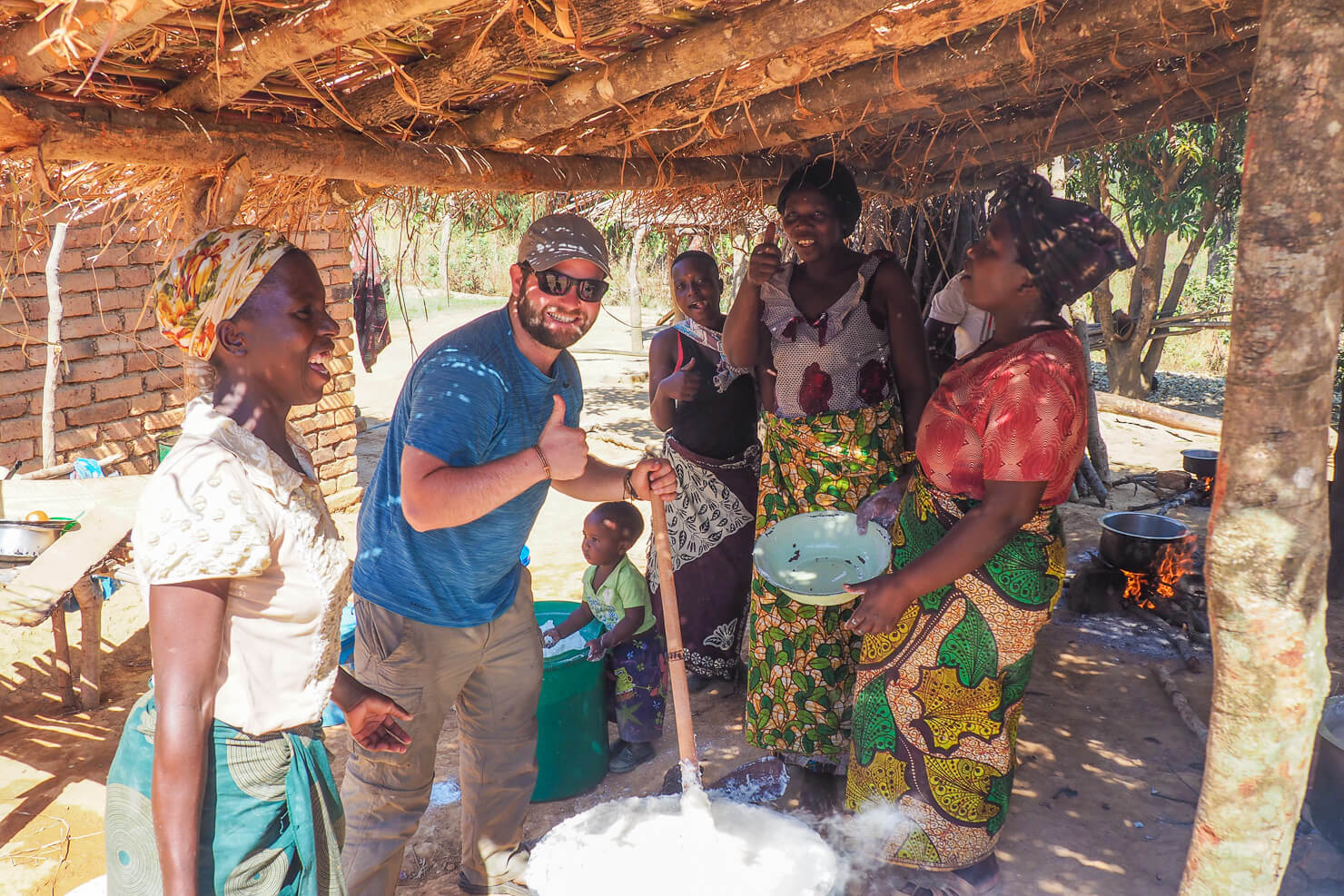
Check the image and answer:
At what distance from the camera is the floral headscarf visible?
165 centimetres

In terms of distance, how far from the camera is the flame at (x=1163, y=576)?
457cm

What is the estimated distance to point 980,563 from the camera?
2256mm

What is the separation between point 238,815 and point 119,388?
16.0 ft

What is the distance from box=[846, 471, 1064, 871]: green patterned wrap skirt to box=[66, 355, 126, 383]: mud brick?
194 inches

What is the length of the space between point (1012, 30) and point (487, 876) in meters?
2.79

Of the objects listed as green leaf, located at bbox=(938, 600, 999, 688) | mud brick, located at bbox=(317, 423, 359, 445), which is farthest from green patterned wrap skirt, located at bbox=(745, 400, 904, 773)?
mud brick, located at bbox=(317, 423, 359, 445)

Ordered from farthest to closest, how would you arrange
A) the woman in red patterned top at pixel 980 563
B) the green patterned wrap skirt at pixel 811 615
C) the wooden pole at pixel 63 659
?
the wooden pole at pixel 63 659 → the green patterned wrap skirt at pixel 811 615 → the woman in red patterned top at pixel 980 563

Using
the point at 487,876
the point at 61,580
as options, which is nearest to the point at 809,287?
the point at 487,876

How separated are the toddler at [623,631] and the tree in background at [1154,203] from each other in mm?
4936

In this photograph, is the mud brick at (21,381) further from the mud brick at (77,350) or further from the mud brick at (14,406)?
the mud brick at (77,350)

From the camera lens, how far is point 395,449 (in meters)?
2.42

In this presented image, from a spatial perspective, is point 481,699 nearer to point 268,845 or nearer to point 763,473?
point 268,845

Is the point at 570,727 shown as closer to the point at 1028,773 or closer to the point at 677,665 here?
the point at 677,665

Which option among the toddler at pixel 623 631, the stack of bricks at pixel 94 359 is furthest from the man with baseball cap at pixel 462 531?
the stack of bricks at pixel 94 359
